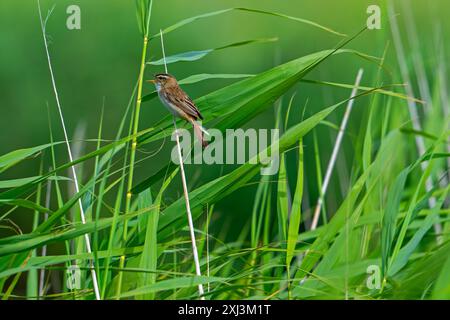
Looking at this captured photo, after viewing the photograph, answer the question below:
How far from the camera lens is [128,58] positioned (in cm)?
371

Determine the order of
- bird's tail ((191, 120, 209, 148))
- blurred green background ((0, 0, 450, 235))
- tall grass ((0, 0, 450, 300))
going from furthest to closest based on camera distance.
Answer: blurred green background ((0, 0, 450, 235)) → bird's tail ((191, 120, 209, 148)) → tall grass ((0, 0, 450, 300))

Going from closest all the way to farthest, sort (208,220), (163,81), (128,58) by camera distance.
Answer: (208,220), (163,81), (128,58)

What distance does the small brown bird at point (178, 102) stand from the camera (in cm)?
159

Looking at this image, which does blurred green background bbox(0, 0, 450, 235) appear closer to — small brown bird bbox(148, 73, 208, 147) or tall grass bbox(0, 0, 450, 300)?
small brown bird bbox(148, 73, 208, 147)

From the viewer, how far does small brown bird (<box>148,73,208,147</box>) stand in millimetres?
1593

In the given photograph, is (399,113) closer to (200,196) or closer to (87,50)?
(200,196)

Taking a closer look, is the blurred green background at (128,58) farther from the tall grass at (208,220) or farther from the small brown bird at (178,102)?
the tall grass at (208,220)

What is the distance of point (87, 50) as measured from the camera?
3.83 m

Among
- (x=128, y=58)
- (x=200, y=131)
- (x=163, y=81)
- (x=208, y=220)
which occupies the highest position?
(x=128, y=58)

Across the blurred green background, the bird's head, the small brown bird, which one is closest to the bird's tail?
the small brown bird

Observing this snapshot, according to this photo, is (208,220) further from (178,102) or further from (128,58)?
(128,58)

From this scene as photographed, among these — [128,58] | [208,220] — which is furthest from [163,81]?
[128,58]

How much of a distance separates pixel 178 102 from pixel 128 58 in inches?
83.4

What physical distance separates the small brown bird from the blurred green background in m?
1.22
